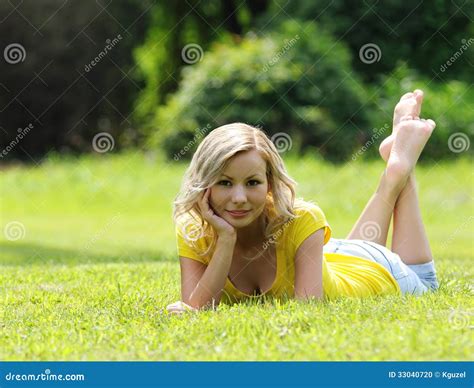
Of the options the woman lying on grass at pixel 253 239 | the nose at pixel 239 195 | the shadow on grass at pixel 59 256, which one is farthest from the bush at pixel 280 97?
the nose at pixel 239 195

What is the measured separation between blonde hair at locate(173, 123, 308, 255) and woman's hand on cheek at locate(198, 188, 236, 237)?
0.13ft

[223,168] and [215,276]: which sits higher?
[223,168]

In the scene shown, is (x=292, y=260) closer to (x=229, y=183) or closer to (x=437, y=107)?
(x=229, y=183)

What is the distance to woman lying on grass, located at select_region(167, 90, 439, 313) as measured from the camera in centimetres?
427

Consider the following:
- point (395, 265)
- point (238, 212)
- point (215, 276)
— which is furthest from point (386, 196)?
point (215, 276)

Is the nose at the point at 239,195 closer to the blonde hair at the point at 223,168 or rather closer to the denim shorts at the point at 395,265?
the blonde hair at the point at 223,168

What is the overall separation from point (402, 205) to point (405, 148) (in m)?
0.38

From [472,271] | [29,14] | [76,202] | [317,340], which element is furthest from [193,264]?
[29,14]

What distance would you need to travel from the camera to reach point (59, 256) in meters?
9.09

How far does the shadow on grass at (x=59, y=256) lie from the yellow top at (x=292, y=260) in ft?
10.9

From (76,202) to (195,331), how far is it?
36.8 ft

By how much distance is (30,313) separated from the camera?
4719 millimetres
